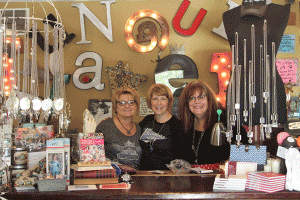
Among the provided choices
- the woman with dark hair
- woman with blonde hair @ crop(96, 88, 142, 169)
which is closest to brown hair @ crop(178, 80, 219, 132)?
the woman with dark hair

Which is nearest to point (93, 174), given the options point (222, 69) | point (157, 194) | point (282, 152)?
point (157, 194)

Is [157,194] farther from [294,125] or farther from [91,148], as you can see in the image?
[294,125]

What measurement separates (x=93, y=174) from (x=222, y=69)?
279 cm

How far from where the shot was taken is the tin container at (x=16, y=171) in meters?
2.14

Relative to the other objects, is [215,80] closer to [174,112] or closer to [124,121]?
[174,112]

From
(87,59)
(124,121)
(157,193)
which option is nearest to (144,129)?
(124,121)

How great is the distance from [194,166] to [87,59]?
253cm

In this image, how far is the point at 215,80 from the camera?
4555 millimetres

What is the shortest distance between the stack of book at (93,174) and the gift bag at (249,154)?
839mm

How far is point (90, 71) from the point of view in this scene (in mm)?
4566

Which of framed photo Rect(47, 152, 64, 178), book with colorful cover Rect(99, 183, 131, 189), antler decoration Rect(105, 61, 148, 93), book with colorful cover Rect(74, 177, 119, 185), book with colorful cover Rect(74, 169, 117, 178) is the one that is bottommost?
book with colorful cover Rect(99, 183, 131, 189)

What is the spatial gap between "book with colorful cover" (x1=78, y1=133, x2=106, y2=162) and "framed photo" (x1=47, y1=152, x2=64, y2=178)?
0.14 m

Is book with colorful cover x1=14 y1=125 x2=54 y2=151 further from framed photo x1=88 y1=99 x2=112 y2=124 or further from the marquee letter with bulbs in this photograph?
the marquee letter with bulbs

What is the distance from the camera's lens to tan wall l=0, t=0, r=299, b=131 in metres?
4.57
